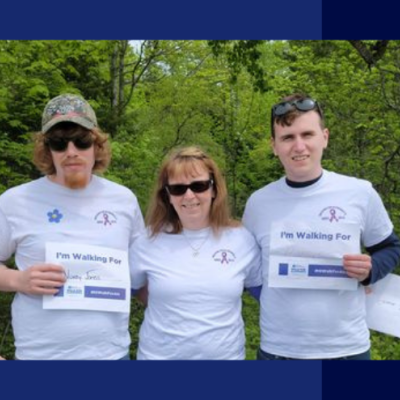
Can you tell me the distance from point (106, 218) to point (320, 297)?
115cm

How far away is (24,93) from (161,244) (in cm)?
562

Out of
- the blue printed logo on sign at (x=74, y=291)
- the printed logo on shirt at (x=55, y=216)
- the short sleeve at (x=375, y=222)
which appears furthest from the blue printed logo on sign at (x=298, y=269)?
the printed logo on shirt at (x=55, y=216)

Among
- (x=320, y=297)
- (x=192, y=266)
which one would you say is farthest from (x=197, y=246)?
(x=320, y=297)

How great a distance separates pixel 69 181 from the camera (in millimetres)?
2736

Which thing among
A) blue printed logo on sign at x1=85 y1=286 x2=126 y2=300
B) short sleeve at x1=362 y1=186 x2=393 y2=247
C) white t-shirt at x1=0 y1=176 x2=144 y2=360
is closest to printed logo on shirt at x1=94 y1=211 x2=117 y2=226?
white t-shirt at x1=0 y1=176 x2=144 y2=360

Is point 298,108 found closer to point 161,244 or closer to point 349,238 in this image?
point 349,238

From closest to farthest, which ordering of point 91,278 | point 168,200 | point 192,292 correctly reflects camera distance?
point 192,292, point 91,278, point 168,200

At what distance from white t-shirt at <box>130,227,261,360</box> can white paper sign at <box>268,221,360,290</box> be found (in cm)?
17

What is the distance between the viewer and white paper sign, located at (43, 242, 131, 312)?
8.63ft

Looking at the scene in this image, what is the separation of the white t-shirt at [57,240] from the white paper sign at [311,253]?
79cm

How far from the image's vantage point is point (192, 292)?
103 inches

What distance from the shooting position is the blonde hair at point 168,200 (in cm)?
282

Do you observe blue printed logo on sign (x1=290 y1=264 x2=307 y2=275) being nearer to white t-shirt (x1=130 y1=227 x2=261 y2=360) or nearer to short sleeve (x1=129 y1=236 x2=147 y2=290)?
white t-shirt (x1=130 y1=227 x2=261 y2=360)

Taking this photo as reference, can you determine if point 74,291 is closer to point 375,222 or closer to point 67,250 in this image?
point 67,250
